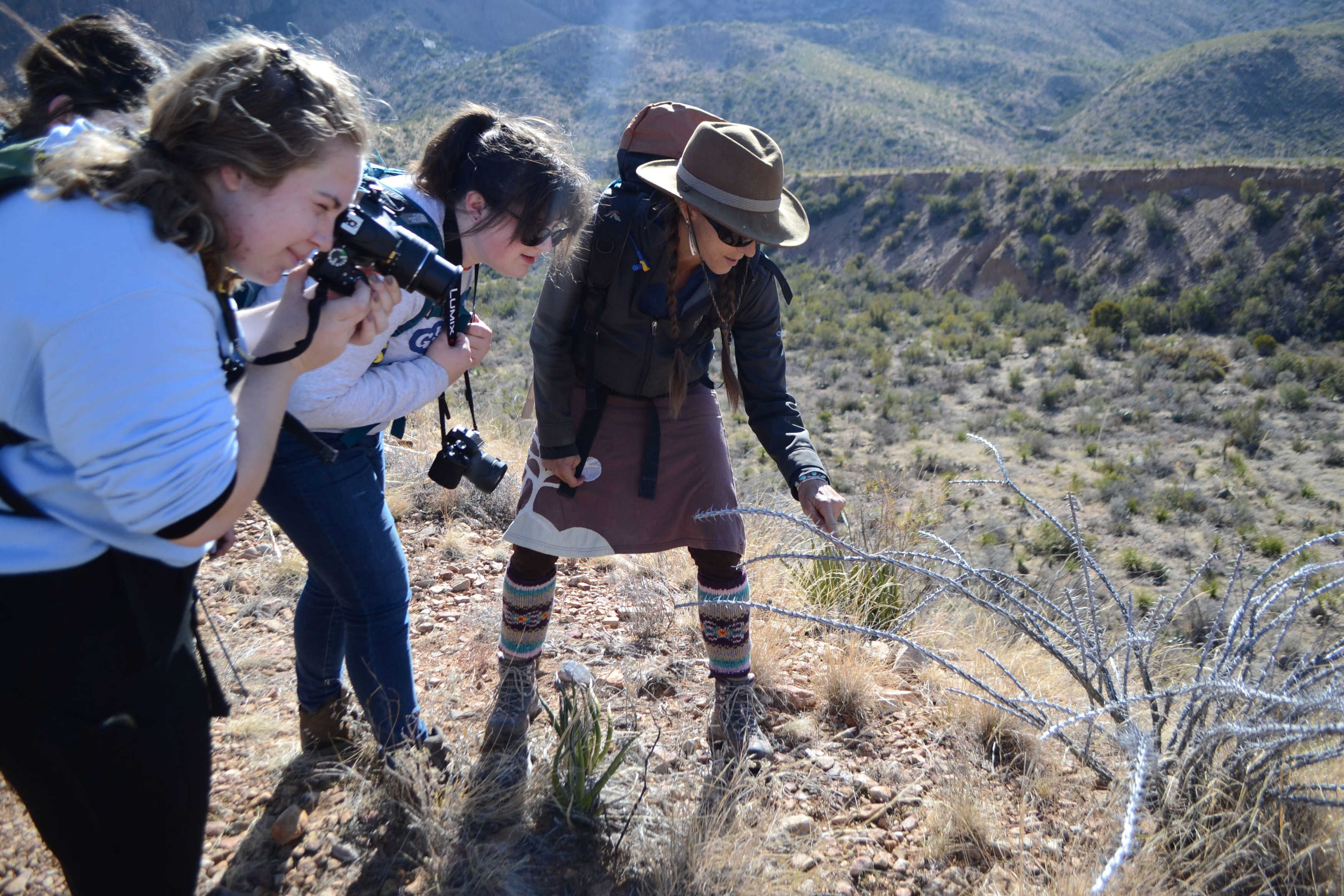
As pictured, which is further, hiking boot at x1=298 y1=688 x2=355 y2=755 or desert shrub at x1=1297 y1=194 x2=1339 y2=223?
desert shrub at x1=1297 y1=194 x2=1339 y2=223

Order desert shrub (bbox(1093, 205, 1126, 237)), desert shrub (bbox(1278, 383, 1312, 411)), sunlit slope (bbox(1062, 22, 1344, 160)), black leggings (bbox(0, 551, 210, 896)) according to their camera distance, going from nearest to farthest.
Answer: black leggings (bbox(0, 551, 210, 896)), desert shrub (bbox(1278, 383, 1312, 411)), desert shrub (bbox(1093, 205, 1126, 237)), sunlit slope (bbox(1062, 22, 1344, 160))

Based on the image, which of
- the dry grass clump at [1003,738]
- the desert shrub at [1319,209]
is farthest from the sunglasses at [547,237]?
the desert shrub at [1319,209]

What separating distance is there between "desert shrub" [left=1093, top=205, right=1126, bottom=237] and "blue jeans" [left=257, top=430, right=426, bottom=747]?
82.4ft

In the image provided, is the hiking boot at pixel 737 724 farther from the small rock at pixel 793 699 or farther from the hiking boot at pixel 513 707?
the hiking boot at pixel 513 707

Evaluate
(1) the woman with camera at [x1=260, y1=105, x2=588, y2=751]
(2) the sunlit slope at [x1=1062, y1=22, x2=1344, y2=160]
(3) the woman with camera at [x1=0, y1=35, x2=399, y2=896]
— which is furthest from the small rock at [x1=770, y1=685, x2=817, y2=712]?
(2) the sunlit slope at [x1=1062, y1=22, x2=1344, y2=160]

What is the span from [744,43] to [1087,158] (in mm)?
30910

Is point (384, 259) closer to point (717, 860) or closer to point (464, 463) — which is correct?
point (464, 463)

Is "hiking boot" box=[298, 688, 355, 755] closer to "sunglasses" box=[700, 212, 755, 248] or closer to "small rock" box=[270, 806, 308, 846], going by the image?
"small rock" box=[270, 806, 308, 846]

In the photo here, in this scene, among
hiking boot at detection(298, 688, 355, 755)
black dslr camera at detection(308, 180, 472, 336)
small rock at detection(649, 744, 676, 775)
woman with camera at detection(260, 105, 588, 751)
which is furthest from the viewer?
small rock at detection(649, 744, 676, 775)

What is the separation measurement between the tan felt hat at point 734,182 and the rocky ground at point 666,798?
1384mm

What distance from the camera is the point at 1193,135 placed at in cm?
3622

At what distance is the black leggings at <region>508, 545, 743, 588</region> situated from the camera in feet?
7.32

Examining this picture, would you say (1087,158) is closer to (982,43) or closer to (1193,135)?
(1193,135)

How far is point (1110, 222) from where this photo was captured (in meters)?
22.6
